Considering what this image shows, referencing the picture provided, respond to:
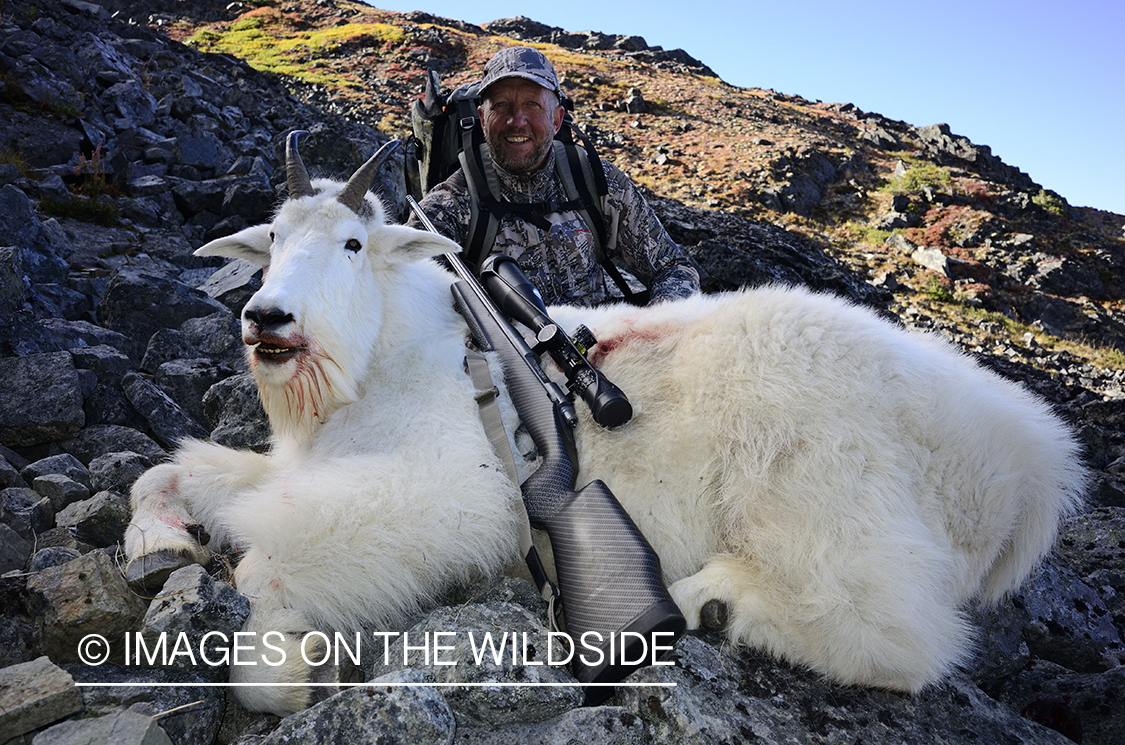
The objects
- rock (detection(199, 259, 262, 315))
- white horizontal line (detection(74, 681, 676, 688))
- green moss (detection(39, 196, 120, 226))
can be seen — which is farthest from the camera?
green moss (detection(39, 196, 120, 226))

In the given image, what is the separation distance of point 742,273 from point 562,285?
572cm

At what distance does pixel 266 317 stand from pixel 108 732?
160cm

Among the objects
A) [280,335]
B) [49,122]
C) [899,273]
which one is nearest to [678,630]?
[280,335]

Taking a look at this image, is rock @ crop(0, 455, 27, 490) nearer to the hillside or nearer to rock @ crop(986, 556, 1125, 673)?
rock @ crop(986, 556, 1125, 673)

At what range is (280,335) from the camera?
111 inches

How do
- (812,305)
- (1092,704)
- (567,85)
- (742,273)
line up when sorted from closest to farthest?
(1092,704)
(812,305)
(742,273)
(567,85)

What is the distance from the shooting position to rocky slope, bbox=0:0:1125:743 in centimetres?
214

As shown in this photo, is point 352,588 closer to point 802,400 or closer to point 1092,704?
point 802,400

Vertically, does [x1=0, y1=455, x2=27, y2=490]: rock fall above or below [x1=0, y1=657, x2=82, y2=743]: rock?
below

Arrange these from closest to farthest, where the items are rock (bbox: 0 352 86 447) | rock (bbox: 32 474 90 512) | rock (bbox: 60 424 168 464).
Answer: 1. rock (bbox: 32 474 90 512)
2. rock (bbox: 0 352 86 447)
3. rock (bbox: 60 424 168 464)

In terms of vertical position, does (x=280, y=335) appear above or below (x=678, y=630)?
above

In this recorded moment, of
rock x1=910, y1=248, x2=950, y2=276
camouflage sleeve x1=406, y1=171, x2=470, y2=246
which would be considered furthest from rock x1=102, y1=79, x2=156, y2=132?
rock x1=910, y1=248, x2=950, y2=276

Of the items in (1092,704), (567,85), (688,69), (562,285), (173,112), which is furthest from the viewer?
(688,69)

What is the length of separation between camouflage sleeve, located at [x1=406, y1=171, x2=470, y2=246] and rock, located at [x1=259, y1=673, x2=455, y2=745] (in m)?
3.63
